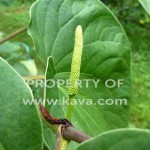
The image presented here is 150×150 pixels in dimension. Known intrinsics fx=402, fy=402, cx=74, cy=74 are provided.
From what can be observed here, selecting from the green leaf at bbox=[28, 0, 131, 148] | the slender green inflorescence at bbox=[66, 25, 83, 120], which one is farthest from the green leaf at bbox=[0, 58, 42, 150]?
the green leaf at bbox=[28, 0, 131, 148]

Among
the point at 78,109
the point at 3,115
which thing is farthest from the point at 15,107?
the point at 78,109

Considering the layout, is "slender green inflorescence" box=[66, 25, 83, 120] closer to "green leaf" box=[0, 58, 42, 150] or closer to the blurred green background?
"green leaf" box=[0, 58, 42, 150]

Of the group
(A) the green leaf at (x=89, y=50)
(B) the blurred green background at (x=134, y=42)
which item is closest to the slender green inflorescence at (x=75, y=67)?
(A) the green leaf at (x=89, y=50)

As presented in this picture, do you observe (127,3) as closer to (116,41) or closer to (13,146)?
(116,41)

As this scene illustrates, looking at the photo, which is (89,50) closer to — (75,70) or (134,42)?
(75,70)

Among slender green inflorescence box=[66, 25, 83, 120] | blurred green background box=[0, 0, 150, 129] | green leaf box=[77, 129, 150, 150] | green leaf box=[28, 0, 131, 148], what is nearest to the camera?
green leaf box=[77, 129, 150, 150]

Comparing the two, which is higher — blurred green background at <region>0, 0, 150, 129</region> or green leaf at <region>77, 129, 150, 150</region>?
green leaf at <region>77, 129, 150, 150</region>
